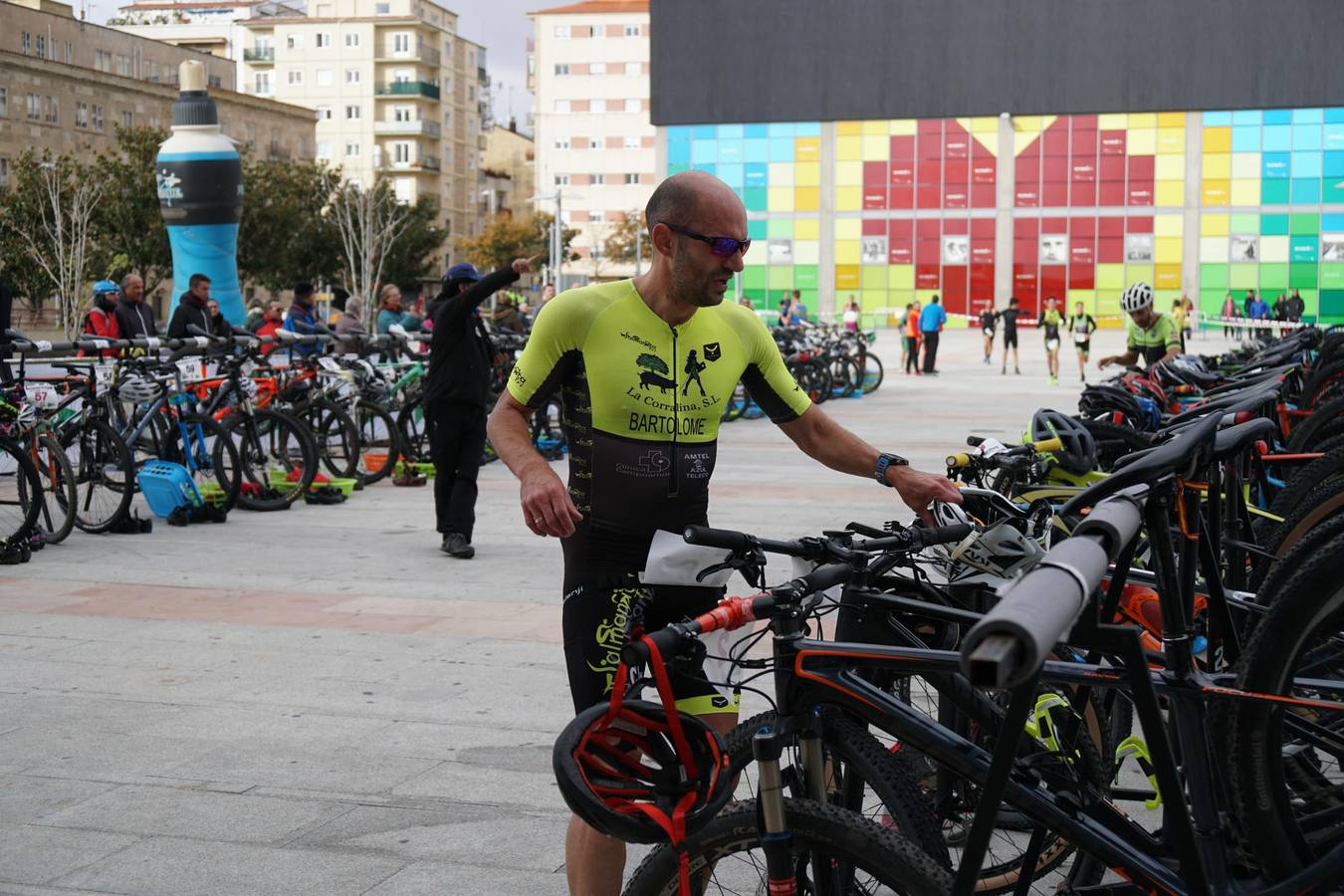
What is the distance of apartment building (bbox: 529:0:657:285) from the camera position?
113750 millimetres

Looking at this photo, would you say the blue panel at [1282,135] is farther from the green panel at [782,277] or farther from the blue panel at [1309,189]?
the green panel at [782,277]

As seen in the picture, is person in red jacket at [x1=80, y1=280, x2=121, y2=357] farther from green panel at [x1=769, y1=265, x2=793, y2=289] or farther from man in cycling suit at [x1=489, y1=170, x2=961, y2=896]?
green panel at [x1=769, y1=265, x2=793, y2=289]

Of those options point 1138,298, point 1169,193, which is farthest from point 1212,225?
point 1138,298

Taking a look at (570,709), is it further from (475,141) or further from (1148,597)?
(475,141)

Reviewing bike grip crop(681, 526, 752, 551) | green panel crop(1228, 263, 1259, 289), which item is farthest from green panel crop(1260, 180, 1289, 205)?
bike grip crop(681, 526, 752, 551)

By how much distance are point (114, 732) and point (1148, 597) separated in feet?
12.2

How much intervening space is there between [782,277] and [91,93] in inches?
1222

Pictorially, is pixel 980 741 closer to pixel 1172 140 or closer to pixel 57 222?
pixel 57 222

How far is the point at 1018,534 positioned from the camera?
4.02 m

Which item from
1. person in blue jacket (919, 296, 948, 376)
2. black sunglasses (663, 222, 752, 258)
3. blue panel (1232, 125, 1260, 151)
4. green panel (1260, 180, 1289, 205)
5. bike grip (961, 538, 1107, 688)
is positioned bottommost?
person in blue jacket (919, 296, 948, 376)

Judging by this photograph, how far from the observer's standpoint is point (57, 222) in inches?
1953

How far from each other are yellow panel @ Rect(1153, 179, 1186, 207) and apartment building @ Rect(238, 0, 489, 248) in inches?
2277

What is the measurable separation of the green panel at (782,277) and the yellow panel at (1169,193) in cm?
1554

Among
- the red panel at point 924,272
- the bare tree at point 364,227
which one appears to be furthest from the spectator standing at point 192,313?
the red panel at point 924,272
